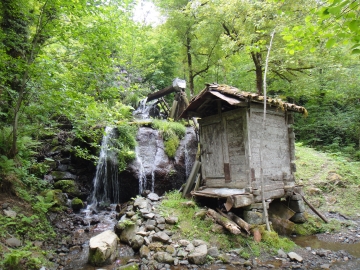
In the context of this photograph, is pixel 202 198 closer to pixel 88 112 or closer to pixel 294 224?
pixel 294 224

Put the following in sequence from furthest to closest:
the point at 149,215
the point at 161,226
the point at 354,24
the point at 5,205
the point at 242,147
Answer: the point at 242,147 → the point at 149,215 → the point at 161,226 → the point at 5,205 → the point at 354,24

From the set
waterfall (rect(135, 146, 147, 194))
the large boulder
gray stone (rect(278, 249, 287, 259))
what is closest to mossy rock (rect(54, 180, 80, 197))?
the large boulder

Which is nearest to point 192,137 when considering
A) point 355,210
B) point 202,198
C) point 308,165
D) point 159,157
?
point 159,157

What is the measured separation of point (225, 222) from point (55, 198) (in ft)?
20.0

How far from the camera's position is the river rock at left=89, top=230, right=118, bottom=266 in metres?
5.41

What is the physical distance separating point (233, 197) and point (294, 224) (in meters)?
3.11

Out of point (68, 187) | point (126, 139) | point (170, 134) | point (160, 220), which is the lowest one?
point (160, 220)

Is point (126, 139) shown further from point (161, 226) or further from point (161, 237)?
point (161, 237)

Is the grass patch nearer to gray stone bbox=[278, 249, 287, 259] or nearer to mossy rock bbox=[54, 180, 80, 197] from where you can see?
gray stone bbox=[278, 249, 287, 259]

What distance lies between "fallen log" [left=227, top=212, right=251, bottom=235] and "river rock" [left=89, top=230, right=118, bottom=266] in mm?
3467

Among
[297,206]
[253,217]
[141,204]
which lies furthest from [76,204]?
[297,206]

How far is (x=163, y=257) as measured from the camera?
5.50m

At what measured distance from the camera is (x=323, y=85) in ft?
51.0

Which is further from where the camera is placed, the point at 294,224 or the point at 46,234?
the point at 294,224
